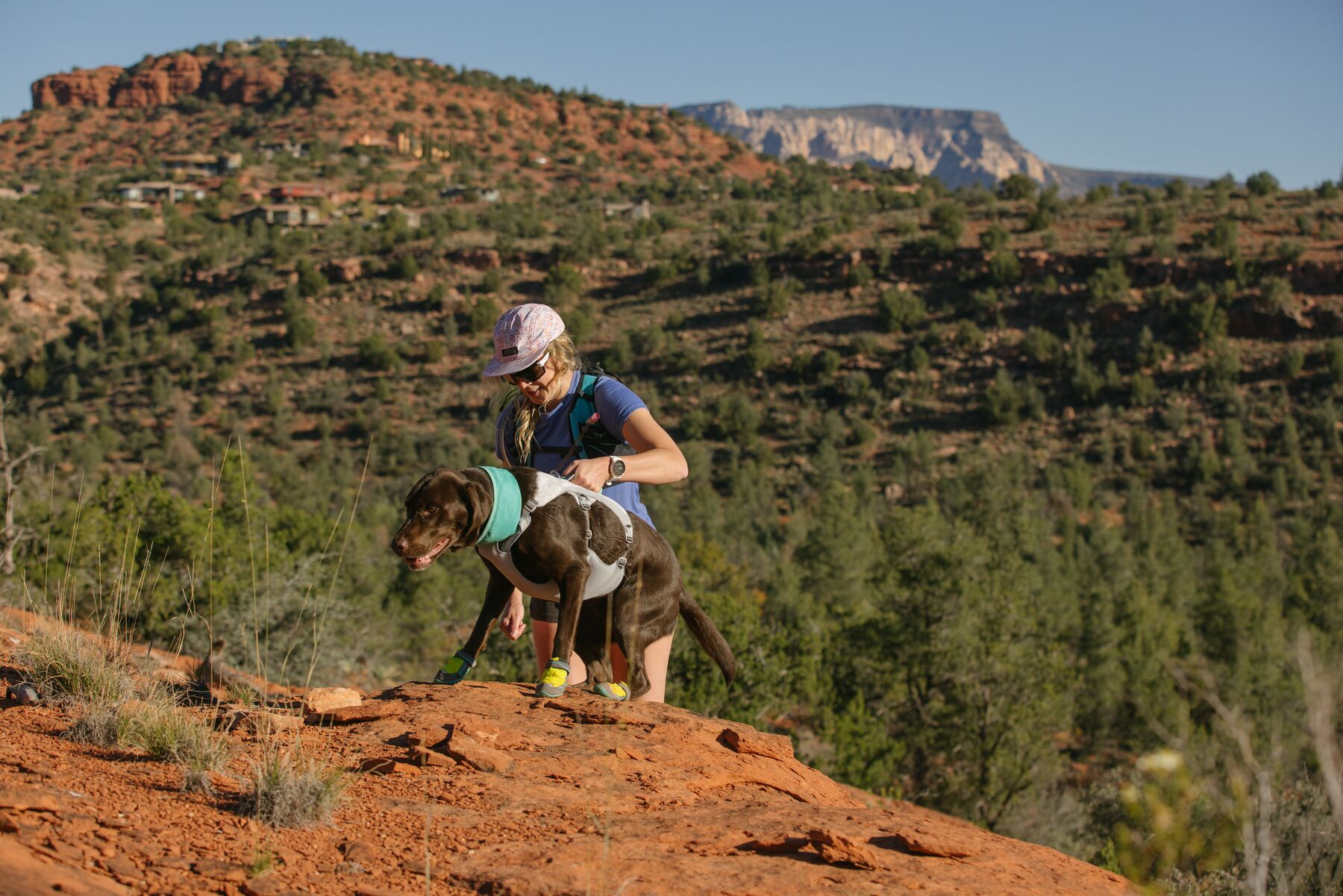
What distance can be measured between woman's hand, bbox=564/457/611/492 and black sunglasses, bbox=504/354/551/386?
0.42 m

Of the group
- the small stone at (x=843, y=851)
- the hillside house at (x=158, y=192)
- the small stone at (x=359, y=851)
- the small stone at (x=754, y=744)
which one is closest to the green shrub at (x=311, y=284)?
the hillside house at (x=158, y=192)

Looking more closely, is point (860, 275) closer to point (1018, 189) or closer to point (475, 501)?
point (1018, 189)

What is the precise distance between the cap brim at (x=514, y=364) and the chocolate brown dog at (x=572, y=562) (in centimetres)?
Result: 40

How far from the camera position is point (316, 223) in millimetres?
60781

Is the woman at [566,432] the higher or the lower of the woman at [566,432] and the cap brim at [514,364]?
the lower

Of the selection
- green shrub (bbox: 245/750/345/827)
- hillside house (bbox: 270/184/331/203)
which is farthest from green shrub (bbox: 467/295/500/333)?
green shrub (bbox: 245/750/345/827)

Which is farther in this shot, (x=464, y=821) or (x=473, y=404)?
(x=473, y=404)

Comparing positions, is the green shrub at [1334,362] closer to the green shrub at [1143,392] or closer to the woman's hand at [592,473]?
the green shrub at [1143,392]

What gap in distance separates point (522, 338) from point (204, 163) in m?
80.8

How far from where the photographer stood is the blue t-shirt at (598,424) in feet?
13.2

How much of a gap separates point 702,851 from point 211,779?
1378 mm

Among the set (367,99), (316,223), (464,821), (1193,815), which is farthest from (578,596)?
(367,99)

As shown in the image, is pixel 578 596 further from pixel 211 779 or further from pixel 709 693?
pixel 709 693

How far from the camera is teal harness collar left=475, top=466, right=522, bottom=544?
363 centimetres
